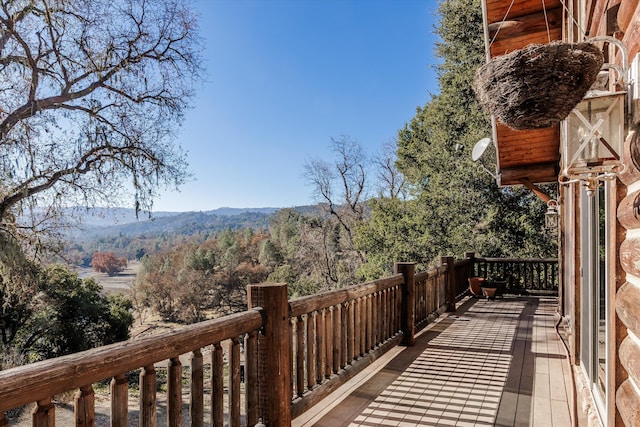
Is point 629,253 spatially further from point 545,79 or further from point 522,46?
point 522,46

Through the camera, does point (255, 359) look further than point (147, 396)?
Yes

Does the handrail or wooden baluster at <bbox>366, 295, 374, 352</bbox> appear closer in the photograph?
the handrail

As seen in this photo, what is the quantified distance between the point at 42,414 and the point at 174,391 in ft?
2.01

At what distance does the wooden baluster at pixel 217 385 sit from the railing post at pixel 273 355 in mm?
314

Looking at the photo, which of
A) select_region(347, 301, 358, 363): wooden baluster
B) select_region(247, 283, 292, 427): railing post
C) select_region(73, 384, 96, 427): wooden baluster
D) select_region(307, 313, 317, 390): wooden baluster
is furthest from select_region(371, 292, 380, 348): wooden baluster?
select_region(73, 384, 96, 427): wooden baluster

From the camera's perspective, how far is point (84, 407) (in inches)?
52.6

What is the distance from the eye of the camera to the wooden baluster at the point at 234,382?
2123mm

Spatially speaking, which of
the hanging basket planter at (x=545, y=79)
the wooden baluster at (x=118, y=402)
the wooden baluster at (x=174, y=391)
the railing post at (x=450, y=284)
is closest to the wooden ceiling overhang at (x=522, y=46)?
the hanging basket planter at (x=545, y=79)

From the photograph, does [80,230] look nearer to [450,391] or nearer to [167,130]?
[167,130]

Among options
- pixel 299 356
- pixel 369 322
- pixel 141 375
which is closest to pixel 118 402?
pixel 141 375

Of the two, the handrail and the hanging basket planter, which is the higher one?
the hanging basket planter

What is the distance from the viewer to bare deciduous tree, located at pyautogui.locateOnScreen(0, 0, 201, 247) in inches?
327

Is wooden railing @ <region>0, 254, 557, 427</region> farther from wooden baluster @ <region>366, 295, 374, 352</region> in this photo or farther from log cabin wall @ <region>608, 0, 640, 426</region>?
log cabin wall @ <region>608, 0, 640, 426</region>

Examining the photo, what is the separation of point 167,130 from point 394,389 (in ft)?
29.7
